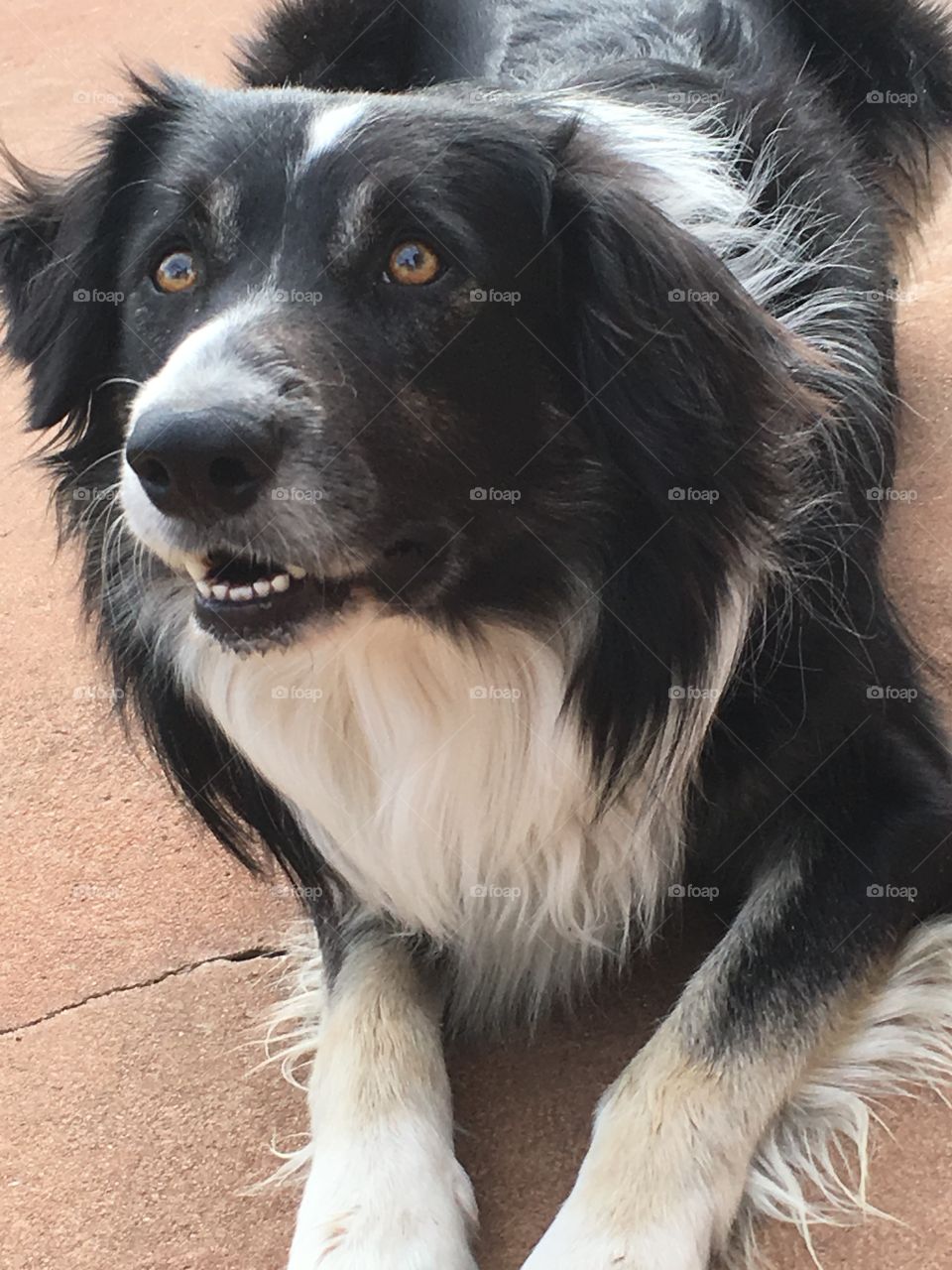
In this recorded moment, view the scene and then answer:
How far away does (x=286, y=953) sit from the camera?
8.31ft

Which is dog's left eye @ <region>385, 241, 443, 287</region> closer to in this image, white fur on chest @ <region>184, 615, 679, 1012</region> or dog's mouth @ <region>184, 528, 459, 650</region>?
dog's mouth @ <region>184, 528, 459, 650</region>

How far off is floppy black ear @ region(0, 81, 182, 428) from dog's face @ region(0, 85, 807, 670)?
18 cm

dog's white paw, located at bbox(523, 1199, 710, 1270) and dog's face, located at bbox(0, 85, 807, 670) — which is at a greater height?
dog's face, located at bbox(0, 85, 807, 670)

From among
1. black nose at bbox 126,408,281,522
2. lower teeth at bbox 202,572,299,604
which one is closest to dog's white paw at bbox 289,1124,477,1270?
lower teeth at bbox 202,572,299,604

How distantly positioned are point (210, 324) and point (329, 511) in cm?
31

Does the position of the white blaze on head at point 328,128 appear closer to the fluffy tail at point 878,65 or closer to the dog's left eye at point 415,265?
the dog's left eye at point 415,265

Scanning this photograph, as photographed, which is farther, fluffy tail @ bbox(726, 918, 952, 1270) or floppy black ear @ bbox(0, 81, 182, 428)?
floppy black ear @ bbox(0, 81, 182, 428)

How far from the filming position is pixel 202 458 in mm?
1665

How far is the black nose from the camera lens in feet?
5.41

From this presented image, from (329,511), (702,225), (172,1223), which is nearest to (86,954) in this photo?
(172,1223)

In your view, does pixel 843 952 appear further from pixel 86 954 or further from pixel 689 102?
pixel 689 102

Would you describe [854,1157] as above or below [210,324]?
below

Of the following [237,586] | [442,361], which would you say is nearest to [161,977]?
[237,586]

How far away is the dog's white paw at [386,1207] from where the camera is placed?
1827mm
